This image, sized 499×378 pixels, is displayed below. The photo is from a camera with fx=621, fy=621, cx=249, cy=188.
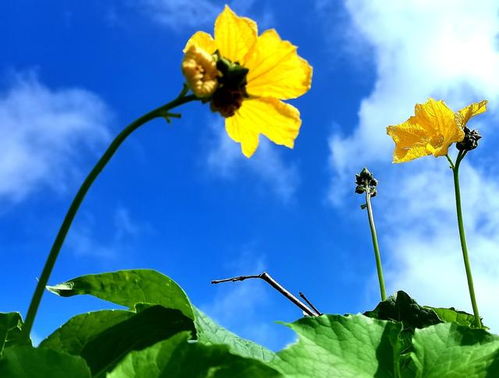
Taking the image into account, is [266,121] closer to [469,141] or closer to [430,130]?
[430,130]

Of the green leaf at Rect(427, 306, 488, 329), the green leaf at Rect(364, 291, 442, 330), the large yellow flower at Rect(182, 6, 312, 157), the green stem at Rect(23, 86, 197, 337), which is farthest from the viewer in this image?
the green leaf at Rect(427, 306, 488, 329)

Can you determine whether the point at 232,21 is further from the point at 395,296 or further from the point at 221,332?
the point at 395,296

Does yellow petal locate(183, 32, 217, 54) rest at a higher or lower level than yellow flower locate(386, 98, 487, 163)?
lower

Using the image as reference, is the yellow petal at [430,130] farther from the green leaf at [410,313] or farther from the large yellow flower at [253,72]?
the large yellow flower at [253,72]

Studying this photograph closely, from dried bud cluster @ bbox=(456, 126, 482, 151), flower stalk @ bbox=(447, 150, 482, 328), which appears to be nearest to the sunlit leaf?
flower stalk @ bbox=(447, 150, 482, 328)

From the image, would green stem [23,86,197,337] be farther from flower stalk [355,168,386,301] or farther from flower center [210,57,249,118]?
flower stalk [355,168,386,301]

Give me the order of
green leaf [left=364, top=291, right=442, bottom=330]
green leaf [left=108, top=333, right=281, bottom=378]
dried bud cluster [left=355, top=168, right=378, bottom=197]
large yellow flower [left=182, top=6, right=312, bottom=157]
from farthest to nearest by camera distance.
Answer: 1. dried bud cluster [left=355, top=168, right=378, bottom=197]
2. green leaf [left=364, top=291, right=442, bottom=330]
3. large yellow flower [left=182, top=6, right=312, bottom=157]
4. green leaf [left=108, top=333, right=281, bottom=378]

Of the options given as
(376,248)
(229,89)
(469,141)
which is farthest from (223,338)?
(469,141)
